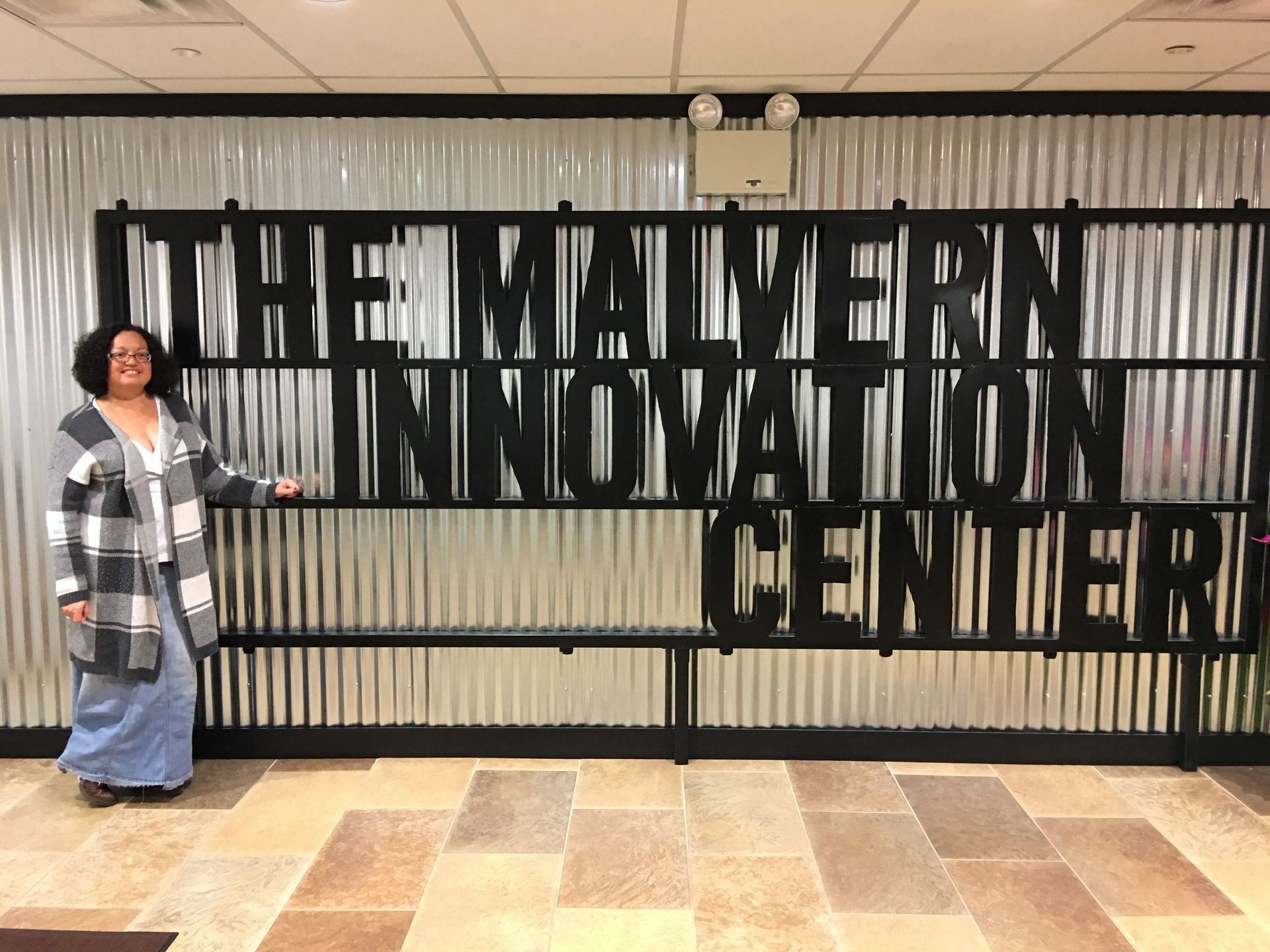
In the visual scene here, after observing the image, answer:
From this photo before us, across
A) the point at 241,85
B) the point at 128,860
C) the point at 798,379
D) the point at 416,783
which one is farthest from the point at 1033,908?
the point at 241,85

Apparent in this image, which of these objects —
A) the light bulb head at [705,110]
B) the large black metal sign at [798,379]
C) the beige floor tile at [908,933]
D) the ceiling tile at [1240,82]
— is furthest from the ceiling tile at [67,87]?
the ceiling tile at [1240,82]

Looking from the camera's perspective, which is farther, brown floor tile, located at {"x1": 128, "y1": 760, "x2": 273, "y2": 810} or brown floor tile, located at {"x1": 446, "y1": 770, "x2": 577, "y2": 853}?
brown floor tile, located at {"x1": 128, "y1": 760, "x2": 273, "y2": 810}

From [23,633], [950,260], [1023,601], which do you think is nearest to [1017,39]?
[950,260]

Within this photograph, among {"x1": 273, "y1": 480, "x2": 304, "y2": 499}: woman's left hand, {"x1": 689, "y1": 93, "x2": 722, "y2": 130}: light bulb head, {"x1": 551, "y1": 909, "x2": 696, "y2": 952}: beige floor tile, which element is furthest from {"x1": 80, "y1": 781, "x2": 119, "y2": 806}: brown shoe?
{"x1": 689, "y1": 93, "x2": 722, "y2": 130}: light bulb head

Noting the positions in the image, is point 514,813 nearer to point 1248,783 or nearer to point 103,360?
point 103,360

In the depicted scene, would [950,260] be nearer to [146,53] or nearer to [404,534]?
[404,534]

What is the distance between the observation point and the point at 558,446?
323 centimetres

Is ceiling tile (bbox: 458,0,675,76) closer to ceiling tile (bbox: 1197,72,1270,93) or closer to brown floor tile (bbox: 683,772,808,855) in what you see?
ceiling tile (bbox: 1197,72,1270,93)

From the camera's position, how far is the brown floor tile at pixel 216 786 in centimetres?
302

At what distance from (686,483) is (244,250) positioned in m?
1.87

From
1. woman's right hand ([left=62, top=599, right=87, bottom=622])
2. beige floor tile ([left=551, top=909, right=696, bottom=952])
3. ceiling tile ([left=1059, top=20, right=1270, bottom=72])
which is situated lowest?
beige floor tile ([left=551, top=909, right=696, bottom=952])

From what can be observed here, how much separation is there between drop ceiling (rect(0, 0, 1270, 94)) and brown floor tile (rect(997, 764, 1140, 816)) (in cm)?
259

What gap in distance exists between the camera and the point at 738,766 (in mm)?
3320

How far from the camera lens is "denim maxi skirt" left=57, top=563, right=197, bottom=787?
300 centimetres
